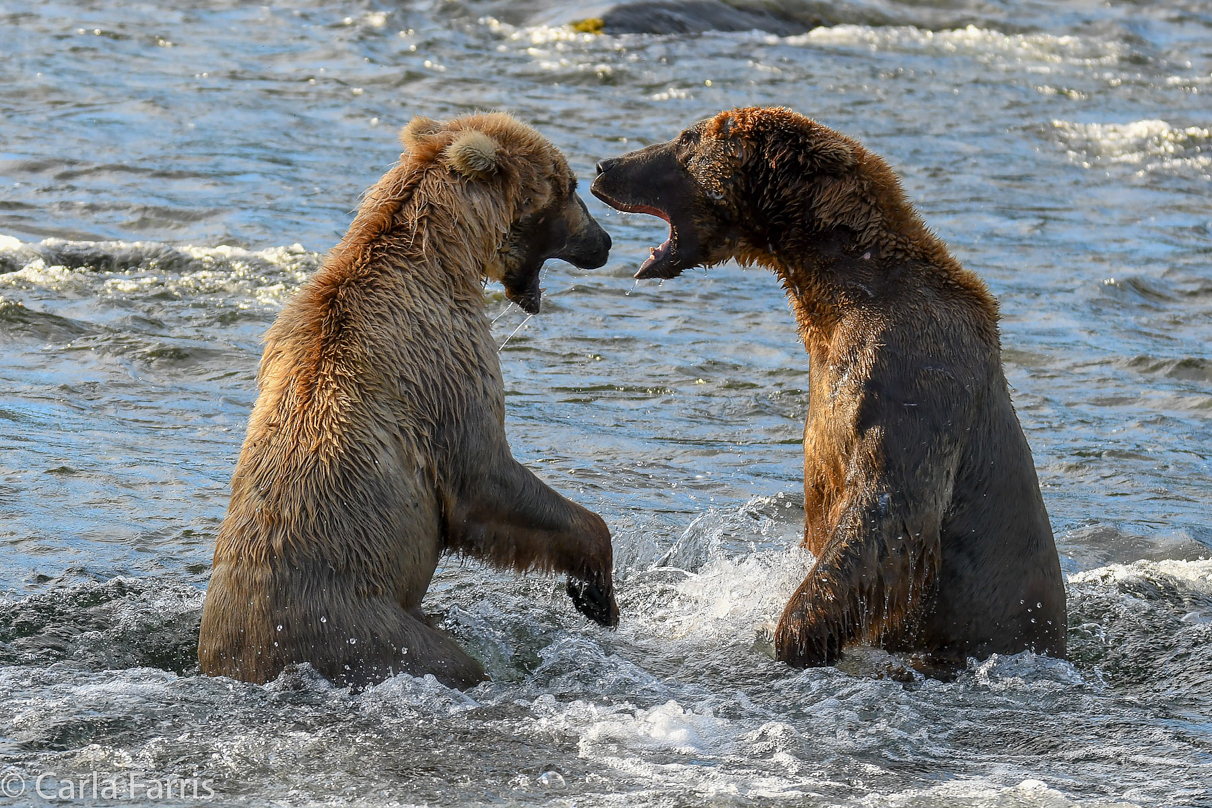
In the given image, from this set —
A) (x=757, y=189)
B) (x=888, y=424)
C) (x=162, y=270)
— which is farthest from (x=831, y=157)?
(x=162, y=270)

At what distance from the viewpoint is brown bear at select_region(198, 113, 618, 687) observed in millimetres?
4859

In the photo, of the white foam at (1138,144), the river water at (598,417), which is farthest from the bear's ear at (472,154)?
the white foam at (1138,144)

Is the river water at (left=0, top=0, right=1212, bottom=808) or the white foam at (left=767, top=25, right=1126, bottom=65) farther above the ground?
the white foam at (left=767, top=25, right=1126, bottom=65)

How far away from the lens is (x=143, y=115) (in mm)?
14570

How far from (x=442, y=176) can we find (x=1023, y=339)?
5.92 meters

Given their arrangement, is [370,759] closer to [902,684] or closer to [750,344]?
[902,684]

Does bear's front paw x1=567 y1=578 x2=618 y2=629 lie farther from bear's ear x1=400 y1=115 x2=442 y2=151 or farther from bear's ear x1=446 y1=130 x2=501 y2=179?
bear's ear x1=400 y1=115 x2=442 y2=151

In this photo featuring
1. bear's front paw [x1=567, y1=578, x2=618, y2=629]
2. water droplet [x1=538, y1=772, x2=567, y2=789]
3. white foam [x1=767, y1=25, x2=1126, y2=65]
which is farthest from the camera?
white foam [x1=767, y1=25, x2=1126, y2=65]

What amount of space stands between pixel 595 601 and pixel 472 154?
172 cm

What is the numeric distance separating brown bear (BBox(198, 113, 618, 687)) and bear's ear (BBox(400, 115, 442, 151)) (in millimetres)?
15

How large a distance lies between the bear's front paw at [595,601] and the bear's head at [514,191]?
3.83 ft

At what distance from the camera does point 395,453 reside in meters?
5.15

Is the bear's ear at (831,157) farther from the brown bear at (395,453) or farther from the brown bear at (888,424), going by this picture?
the brown bear at (395,453)

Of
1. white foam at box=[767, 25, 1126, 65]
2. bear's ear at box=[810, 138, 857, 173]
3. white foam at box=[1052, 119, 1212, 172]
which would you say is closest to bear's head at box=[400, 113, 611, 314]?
bear's ear at box=[810, 138, 857, 173]
